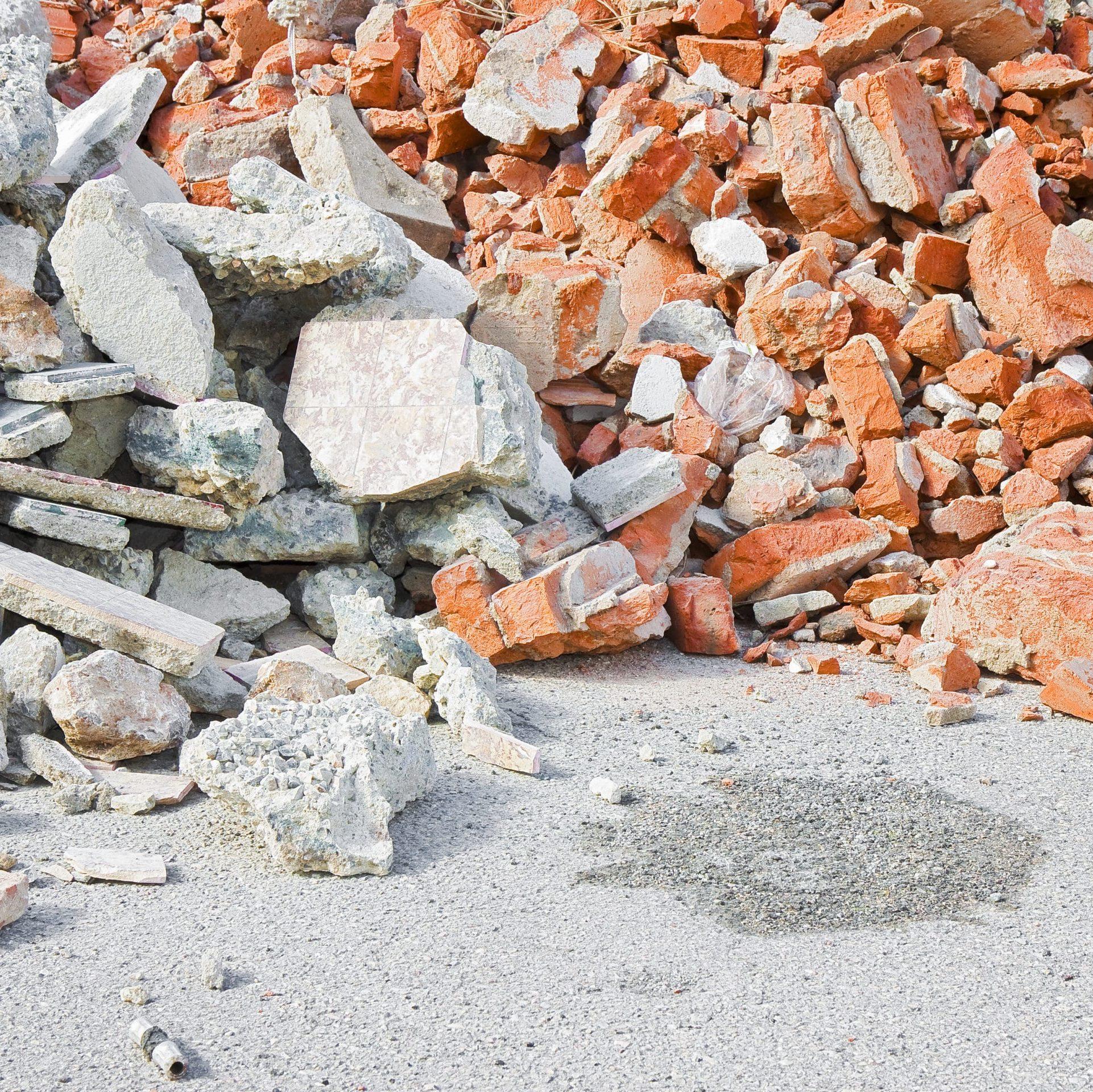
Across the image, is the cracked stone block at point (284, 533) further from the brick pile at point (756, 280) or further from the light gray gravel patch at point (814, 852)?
the light gray gravel patch at point (814, 852)

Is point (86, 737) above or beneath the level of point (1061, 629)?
above

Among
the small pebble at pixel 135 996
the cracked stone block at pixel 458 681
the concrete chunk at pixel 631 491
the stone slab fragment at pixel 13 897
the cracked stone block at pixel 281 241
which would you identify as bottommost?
the concrete chunk at pixel 631 491

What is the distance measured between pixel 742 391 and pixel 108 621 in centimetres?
352

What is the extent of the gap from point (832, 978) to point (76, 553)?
3182mm

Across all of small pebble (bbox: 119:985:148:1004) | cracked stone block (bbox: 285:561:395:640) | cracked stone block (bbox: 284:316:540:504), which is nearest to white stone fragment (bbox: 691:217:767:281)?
cracked stone block (bbox: 284:316:540:504)

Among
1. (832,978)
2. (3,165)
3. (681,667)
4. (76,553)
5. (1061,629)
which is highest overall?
(3,165)

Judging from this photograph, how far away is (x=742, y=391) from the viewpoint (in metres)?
5.98

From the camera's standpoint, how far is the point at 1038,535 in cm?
482

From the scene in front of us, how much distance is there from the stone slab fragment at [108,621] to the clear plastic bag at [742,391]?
10.0 feet

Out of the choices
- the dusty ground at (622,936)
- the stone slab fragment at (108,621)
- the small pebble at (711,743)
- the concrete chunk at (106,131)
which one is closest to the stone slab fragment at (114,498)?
the stone slab fragment at (108,621)

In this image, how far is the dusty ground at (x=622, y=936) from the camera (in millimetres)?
2104

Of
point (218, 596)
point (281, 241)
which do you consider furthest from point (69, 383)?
point (281, 241)

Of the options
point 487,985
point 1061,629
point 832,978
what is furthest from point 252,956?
point 1061,629

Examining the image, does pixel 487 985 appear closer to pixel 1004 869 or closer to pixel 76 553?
pixel 1004 869
